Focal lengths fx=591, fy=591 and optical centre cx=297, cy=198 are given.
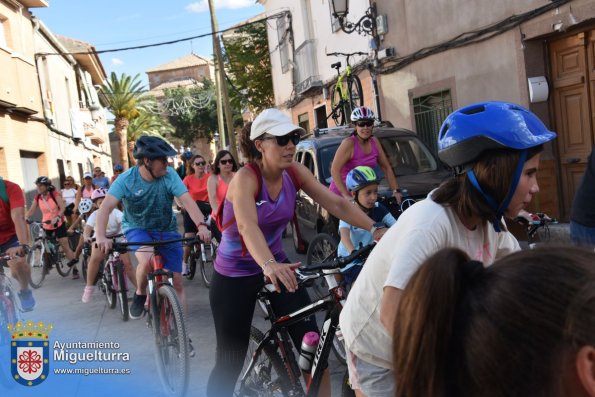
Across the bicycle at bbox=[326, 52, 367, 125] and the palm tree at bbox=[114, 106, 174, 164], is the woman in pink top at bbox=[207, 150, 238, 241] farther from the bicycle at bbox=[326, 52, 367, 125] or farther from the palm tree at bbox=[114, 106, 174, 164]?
the palm tree at bbox=[114, 106, 174, 164]

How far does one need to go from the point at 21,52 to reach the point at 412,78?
13339 mm

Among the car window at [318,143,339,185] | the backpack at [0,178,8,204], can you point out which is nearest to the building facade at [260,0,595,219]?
the car window at [318,143,339,185]

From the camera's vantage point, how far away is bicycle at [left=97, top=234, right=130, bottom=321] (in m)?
6.95

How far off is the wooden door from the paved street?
4292 millimetres

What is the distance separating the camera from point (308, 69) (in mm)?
20203

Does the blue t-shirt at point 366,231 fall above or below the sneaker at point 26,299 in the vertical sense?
above

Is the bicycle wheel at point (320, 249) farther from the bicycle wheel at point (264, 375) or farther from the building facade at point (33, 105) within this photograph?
the building facade at point (33, 105)

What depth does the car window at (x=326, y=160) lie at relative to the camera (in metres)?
8.34

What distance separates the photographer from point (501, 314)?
3.17ft

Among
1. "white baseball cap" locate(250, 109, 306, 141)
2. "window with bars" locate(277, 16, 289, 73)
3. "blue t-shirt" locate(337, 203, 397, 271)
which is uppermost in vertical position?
"window with bars" locate(277, 16, 289, 73)

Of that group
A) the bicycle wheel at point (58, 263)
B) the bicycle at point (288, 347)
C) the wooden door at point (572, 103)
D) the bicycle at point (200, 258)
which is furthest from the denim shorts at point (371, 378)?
the bicycle wheel at point (58, 263)

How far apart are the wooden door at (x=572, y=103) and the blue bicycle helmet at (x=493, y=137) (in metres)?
7.37

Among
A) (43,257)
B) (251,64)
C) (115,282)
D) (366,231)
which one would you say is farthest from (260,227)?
(251,64)

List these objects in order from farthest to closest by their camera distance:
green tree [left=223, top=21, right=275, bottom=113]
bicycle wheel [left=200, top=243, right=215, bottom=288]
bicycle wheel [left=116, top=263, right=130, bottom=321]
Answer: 1. green tree [left=223, top=21, right=275, bottom=113]
2. bicycle wheel [left=200, top=243, right=215, bottom=288]
3. bicycle wheel [left=116, top=263, right=130, bottom=321]
